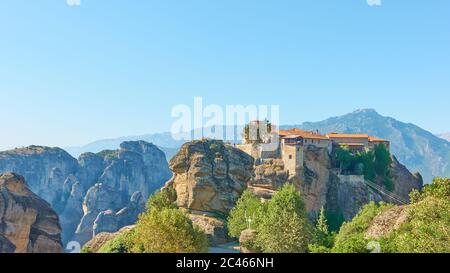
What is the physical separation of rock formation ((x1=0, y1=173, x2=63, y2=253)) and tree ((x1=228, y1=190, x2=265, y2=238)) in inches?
952

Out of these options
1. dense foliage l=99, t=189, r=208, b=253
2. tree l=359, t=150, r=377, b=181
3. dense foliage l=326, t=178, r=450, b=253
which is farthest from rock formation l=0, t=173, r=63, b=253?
tree l=359, t=150, r=377, b=181

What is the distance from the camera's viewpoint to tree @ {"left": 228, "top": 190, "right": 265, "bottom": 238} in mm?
53000

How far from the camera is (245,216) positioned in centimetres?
5725

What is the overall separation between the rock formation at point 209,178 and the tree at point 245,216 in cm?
375

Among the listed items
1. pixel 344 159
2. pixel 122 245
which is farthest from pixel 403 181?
pixel 122 245

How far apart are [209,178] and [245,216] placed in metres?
13.5

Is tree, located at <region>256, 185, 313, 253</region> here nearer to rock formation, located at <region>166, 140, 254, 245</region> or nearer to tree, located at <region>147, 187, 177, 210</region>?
rock formation, located at <region>166, 140, 254, 245</region>

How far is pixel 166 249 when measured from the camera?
39156 millimetres

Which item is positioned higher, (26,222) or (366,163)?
(366,163)

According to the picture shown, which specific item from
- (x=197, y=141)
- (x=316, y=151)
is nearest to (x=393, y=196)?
(x=316, y=151)

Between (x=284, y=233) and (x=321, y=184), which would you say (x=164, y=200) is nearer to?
(x=284, y=233)

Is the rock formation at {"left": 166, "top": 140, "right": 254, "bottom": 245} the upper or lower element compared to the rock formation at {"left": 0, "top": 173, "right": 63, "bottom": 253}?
upper

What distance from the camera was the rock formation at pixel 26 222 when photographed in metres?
61.1

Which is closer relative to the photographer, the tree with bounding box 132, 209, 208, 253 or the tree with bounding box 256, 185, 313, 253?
the tree with bounding box 132, 209, 208, 253
